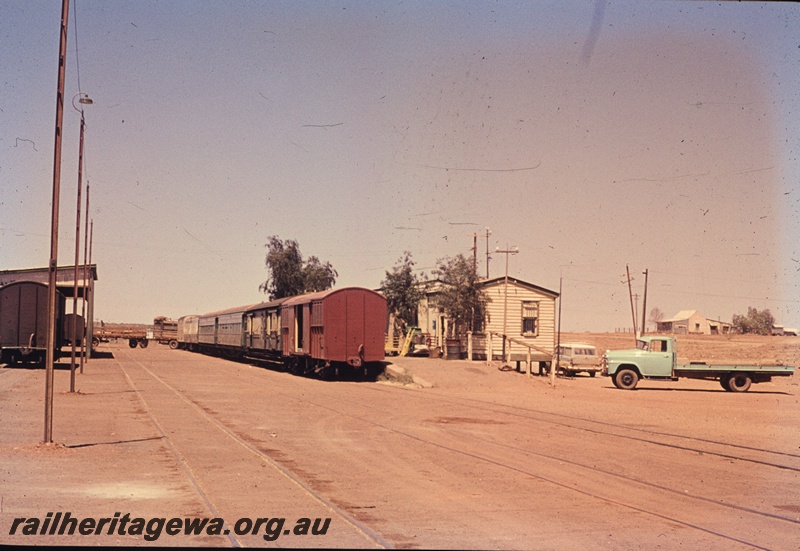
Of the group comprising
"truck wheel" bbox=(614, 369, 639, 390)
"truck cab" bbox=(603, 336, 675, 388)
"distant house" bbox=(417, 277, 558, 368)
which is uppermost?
"distant house" bbox=(417, 277, 558, 368)

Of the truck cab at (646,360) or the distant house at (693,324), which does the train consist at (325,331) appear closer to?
the truck cab at (646,360)

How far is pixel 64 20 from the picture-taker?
1415 centimetres

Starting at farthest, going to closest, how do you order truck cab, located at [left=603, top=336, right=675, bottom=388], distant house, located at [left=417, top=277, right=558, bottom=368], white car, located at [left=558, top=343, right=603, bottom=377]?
distant house, located at [left=417, top=277, right=558, bottom=368], white car, located at [left=558, top=343, right=603, bottom=377], truck cab, located at [left=603, top=336, right=675, bottom=388]

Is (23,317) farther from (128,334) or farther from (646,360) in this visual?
(128,334)

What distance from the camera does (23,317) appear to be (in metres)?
39.8

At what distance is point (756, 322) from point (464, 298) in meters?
86.5

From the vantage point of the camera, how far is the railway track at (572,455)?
898cm

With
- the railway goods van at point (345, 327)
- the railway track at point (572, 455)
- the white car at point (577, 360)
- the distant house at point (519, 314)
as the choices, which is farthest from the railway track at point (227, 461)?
the distant house at point (519, 314)

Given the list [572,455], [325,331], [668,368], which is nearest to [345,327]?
[325,331]

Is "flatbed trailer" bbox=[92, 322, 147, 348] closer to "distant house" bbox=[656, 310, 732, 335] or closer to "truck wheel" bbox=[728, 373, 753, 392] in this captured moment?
"truck wheel" bbox=[728, 373, 753, 392]

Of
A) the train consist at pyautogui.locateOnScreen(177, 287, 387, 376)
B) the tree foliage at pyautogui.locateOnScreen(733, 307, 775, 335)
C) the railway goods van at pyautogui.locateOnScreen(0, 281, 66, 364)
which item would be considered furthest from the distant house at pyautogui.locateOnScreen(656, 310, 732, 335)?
the railway goods van at pyautogui.locateOnScreen(0, 281, 66, 364)

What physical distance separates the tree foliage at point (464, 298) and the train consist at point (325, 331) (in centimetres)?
1239

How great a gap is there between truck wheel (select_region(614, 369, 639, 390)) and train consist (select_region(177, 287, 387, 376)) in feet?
32.7

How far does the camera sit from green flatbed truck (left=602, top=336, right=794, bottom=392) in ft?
108
